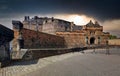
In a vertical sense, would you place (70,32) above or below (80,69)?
above

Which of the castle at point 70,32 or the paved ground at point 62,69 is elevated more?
the castle at point 70,32

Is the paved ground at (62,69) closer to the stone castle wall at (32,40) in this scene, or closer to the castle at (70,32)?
the stone castle wall at (32,40)

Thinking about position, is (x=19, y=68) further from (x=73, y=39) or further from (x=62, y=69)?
(x=73, y=39)

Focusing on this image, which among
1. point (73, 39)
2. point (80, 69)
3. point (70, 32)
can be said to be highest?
point (70, 32)

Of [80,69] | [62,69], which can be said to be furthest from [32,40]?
[80,69]

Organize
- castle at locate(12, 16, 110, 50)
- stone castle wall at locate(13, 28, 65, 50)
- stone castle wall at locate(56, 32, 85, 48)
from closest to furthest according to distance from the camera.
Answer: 1. stone castle wall at locate(13, 28, 65, 50)
2. castle at locate(12, 16, 110, 50)
3. stone castle wall at locate(56, 32, 85, 48)

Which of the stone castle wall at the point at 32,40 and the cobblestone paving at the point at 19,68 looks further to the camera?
the stone castle wall at the point at 32,40

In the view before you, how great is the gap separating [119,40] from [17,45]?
51.4 meters

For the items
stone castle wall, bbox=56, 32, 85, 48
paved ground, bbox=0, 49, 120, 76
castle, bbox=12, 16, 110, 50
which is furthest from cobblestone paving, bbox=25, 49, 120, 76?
stone castle wall, bbox=56, 32, 85, 48

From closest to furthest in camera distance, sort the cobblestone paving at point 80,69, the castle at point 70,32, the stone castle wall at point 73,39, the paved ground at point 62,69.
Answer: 1. the cobblestone paving at point 80,69
2. the paved ground at point 62,69
3. the castle at point 70,32
4. the stone castle wall at point 73,39

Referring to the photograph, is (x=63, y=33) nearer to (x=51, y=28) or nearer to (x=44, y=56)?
(x=51, y=28)

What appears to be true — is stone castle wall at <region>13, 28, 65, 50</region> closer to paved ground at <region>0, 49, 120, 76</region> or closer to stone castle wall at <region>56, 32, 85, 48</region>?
paved ground at <region>0, 49, 120, 76</region>

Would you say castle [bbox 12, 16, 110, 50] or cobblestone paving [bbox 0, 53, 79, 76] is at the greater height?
castle [bbox 12, 16, 110, 50]

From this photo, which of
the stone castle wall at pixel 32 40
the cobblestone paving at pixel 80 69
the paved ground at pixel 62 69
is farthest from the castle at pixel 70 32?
the cobblestone paving at pixel 80 69
